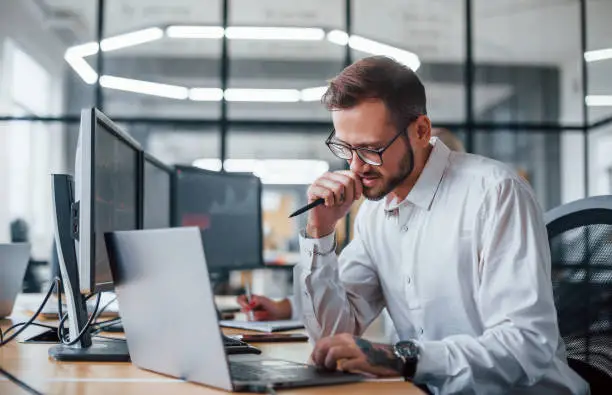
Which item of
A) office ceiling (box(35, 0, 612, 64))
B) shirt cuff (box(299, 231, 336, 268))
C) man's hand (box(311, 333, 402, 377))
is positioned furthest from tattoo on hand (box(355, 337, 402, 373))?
office ceiling (box(35, 0, 612, 64))

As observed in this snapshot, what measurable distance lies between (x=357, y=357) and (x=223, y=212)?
5.19 ft

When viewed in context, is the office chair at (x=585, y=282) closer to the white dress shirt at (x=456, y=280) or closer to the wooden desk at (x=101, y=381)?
the white dress shirt at (x=456, y=280)

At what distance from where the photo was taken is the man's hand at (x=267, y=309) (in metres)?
2.13

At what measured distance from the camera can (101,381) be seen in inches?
48.0

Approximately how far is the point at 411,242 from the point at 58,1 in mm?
5092

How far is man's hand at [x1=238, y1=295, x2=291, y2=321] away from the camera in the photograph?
83.8 inches

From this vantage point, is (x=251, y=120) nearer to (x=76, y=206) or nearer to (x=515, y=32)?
(x=515, y=32)

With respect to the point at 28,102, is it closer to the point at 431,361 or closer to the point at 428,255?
the point at 428,255

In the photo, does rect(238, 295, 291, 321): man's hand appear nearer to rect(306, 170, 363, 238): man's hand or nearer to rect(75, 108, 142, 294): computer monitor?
rect(306, 170, 363, 238): man's hand

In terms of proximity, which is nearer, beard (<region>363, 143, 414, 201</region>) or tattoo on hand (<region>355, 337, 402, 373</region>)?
tattoo on hand (<region>355, 337, 402, 373</region>)

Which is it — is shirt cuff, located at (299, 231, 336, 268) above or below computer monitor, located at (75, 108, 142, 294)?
below

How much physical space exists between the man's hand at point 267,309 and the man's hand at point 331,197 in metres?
0.52

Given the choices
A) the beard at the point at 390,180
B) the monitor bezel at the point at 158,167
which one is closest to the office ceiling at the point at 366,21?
the monitor bezel at the point at 158,167

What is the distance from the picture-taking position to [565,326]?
5.40 ft
